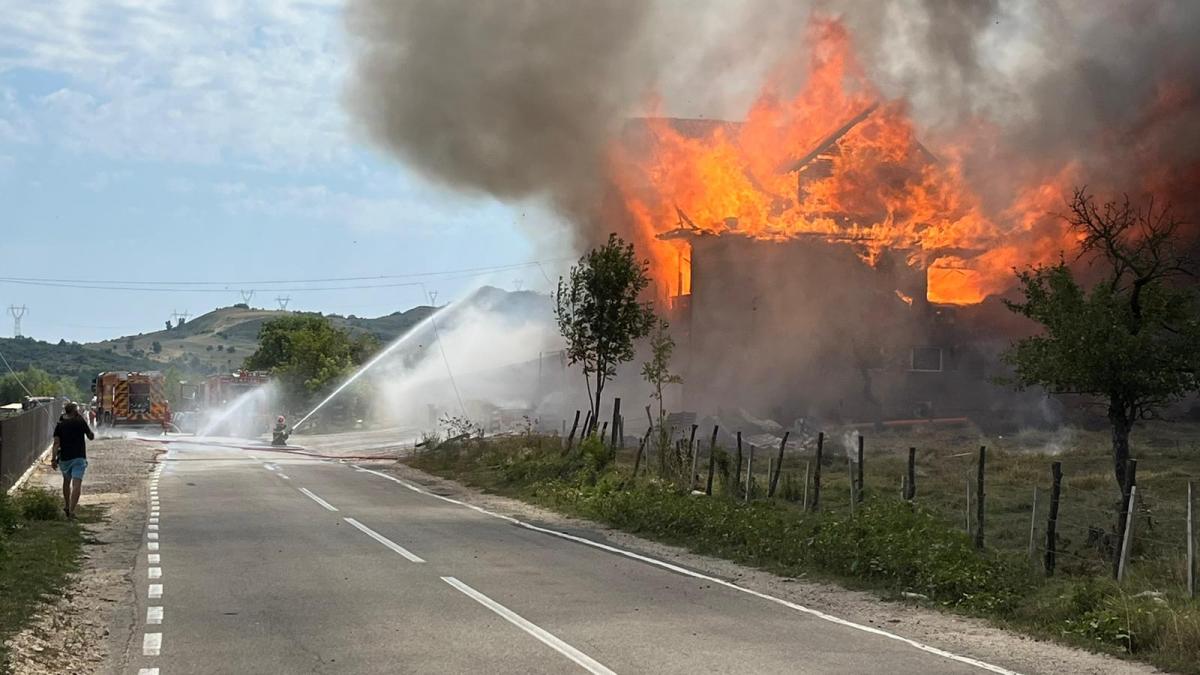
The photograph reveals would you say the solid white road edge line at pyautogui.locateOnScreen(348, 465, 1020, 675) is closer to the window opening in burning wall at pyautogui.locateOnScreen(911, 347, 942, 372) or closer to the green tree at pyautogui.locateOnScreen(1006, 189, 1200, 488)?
the green tree at pyautogui.locateOnScreen(1006, 189, 1200, 488)

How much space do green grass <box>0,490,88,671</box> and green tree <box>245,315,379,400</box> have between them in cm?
6112

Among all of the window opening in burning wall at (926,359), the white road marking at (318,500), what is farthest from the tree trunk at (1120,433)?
the window opening in burning wall at (926,359)

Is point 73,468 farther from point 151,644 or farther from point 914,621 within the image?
point 914,621

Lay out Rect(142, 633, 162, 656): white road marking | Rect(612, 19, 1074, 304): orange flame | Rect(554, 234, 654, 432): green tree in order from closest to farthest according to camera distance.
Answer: Rect(142, 633, 162, 656): white road marking < Rect(554, 234, 654, 432): green tree < Rect(612, 19, 1074, 304): orange flame

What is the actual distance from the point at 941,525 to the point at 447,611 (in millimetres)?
6730

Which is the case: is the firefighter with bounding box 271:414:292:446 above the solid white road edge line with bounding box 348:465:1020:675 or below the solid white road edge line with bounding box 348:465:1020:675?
above

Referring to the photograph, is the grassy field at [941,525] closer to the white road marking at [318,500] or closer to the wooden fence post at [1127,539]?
the wooden fence post at [1127,539]

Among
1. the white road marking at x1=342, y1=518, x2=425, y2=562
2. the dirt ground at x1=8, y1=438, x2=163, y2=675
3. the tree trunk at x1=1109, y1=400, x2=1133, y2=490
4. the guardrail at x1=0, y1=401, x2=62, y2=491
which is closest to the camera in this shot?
the dirt ground at x1=8, y1=438, x2=163, y2=675

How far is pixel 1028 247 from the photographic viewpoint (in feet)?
158

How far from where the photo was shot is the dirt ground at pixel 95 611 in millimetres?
9766

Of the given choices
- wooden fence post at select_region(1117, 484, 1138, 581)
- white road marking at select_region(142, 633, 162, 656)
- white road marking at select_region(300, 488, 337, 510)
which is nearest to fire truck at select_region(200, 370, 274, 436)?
white road marking at select_region(300, 488, 337, 510)

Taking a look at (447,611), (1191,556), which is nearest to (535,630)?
(447,611)

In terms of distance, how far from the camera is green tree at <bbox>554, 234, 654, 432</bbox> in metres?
32.0

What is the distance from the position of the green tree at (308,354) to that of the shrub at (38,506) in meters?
60.5
